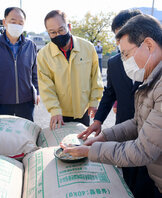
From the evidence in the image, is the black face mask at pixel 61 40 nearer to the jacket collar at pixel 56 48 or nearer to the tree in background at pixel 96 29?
the jacket collar at pixel 56 48

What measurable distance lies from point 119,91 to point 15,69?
4.19 feet

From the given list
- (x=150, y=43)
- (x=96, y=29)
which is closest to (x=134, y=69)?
(x=150, y=43)

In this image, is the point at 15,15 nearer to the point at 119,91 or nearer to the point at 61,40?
the point at 61,40

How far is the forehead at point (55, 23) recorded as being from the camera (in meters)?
2.00

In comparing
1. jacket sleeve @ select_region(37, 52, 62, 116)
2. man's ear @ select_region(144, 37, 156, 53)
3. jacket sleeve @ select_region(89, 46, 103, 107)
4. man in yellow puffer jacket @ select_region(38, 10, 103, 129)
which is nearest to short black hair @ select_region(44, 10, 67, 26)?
man in yellow puffer jacket @ select_region(38, 10, 103, 129)

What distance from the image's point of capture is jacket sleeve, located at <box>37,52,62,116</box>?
81.4 inches

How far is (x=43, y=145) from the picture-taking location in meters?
1.91

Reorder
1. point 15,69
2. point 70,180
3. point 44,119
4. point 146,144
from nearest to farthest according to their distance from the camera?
point 146,144, point 70,180, point 15,69, point 44,119

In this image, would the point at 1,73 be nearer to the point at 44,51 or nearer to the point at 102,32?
the point at 44,51

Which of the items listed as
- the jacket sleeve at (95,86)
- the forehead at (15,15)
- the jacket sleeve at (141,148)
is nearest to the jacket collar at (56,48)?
the jacket sleeve at (95,86)

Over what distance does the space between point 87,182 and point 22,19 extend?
2083 mm

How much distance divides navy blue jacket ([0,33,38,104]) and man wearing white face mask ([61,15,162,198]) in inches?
59.3

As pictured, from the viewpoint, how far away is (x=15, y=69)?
2516 mm

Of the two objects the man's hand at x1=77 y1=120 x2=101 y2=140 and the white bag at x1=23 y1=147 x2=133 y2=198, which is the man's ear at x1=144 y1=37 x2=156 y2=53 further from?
the man's hand at x1=77 y1=120 x2=101 y2=140
